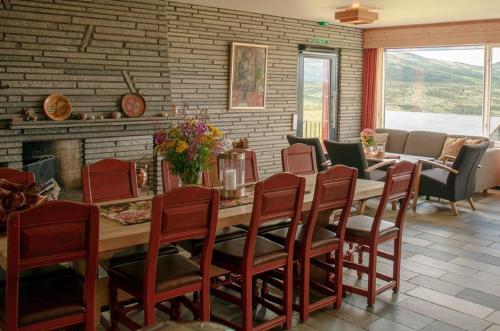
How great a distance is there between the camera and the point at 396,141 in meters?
8.82

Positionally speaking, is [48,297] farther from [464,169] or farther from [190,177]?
[464,169]

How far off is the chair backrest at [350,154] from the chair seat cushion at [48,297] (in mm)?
4028

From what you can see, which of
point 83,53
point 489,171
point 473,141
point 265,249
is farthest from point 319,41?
point 265,249

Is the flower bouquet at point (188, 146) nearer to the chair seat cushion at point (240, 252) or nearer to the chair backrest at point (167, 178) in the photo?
the chair backrest at point (167, 178)

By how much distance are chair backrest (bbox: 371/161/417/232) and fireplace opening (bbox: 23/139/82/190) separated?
3.43 m

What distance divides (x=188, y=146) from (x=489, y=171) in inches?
228

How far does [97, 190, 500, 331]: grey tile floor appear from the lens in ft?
11.1

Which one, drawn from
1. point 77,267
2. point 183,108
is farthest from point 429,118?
point 77,267

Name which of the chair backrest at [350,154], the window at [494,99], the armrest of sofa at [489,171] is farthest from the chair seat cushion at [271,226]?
the window at [494,99]

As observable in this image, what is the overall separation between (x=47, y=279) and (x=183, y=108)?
443 cm

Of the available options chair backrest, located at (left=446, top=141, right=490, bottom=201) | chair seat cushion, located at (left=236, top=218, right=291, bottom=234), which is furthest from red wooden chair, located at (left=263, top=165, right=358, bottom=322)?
chair backrest, located at (left=446, top=141, right=490, bottom=201)

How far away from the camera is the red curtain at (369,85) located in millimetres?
9359

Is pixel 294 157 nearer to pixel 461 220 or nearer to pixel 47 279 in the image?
pixel 47 279

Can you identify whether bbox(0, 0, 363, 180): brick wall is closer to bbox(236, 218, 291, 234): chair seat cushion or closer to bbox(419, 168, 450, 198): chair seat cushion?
bbox(419, 168, 450, 198): chair seat cushion
